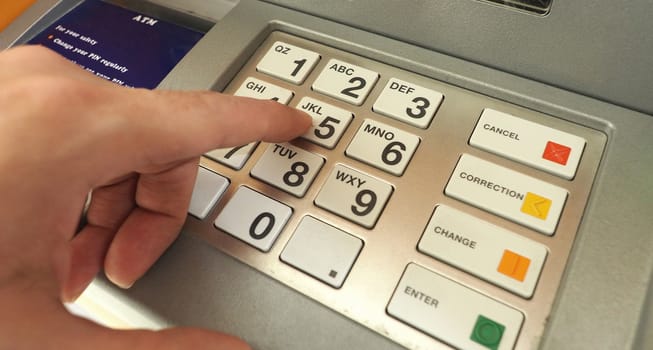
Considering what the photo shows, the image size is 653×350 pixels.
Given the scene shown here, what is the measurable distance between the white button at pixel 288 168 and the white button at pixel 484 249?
13cm

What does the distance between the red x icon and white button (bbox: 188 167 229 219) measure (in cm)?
32

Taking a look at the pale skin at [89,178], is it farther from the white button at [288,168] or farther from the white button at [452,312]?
the white button at [452,312]

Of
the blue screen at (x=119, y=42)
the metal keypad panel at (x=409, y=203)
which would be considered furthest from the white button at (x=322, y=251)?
the blue screen at (x=119, y=42)

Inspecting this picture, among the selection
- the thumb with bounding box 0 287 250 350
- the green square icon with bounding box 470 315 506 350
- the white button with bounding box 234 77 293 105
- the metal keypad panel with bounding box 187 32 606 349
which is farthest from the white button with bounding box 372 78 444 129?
the thumb with bounding box 0 287 250 350

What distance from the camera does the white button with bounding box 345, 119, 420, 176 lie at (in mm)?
533

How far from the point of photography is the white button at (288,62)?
0.62 metres

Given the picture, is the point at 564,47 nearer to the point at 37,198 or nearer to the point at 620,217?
the point at 620,217

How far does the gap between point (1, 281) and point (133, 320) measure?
17cm

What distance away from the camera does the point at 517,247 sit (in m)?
0.47

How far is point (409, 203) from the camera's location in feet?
1.67

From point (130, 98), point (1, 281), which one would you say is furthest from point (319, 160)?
point (1, 281)

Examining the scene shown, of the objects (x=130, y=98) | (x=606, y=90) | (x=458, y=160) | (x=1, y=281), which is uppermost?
(x=606, y=90)

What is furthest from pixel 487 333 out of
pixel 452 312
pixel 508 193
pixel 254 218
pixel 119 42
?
pixel 119 42

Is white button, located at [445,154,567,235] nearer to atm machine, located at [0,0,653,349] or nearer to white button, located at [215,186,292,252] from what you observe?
atm machine, located at [0,0,653,349]
